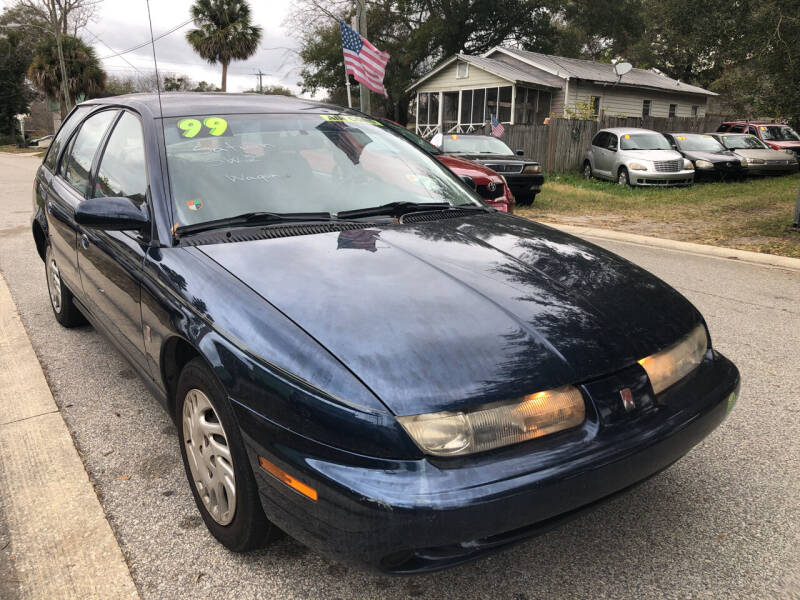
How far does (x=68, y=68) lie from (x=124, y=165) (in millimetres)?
37274

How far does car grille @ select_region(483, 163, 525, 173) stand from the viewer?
11938mm

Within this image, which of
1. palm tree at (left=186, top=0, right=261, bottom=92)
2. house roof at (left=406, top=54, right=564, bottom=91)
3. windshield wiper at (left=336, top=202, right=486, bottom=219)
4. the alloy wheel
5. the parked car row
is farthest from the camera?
palm tree at (left=186, top=0, right=261, bottom=92)

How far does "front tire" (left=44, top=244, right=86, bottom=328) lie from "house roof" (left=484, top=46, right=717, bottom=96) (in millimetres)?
24695

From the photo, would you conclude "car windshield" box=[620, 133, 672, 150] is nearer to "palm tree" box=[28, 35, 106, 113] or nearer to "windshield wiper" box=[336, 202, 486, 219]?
"windshield wiper" box=[336, 202, 486, 219]

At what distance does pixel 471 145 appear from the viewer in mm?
12867

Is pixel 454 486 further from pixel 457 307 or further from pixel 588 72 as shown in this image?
pixel 588 72

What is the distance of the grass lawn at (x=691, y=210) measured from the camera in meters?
9.05

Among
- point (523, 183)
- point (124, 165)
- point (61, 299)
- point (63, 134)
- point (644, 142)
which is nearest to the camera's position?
point (124, 165)

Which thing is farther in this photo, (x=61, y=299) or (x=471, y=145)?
(x=471, y=145)

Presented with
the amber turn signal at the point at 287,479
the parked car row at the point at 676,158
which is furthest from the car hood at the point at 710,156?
the amber turn signal at the point at 287,479

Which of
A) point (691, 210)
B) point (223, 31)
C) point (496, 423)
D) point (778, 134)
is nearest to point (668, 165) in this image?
Result: point (691, 210)

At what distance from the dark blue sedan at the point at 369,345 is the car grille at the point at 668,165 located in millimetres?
14149

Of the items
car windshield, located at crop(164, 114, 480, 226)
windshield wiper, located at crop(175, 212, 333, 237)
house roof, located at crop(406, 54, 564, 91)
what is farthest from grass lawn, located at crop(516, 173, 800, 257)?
house roof, located at crop(406, 54, 564, 91)

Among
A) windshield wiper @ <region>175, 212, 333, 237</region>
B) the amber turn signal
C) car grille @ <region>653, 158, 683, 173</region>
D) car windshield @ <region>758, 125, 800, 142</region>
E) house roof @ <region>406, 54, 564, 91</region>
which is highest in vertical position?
house roof @ <region>406, 54, 564, 91</region>
